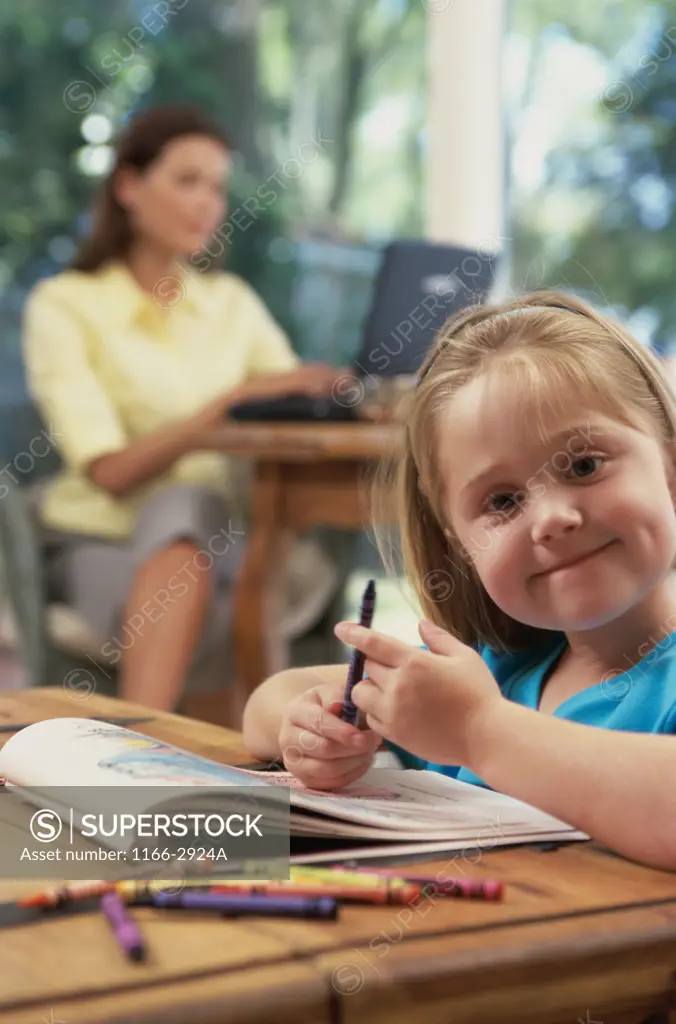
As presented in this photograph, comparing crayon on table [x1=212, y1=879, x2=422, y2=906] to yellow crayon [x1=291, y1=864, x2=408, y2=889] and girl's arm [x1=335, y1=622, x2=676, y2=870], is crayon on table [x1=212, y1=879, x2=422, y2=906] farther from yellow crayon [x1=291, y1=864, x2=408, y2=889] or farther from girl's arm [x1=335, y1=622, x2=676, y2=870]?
girl's arm [x1=335, y1=622, x2=676, y2=870]

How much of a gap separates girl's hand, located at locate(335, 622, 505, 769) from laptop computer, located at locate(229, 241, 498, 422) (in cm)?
181

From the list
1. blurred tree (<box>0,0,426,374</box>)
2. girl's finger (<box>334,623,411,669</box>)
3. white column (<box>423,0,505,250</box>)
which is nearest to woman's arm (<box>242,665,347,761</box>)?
girl's finger (<box>334,623,411,669</box>)

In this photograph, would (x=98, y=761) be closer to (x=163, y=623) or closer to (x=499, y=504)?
(x=499, y=504)

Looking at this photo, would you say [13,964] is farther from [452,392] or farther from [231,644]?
[231,644]

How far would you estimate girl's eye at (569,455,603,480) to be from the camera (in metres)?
0.93

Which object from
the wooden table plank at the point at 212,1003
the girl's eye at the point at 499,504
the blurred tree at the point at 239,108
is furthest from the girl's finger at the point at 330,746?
the blurred tree at the point at 239,108

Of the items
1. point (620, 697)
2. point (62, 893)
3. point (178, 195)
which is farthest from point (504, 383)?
point (178, 195)

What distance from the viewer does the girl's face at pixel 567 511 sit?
3.04 ft

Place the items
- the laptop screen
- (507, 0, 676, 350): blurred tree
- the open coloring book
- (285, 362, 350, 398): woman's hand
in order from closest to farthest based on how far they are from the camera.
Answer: the open coloring book < the laptop screen < (285, 362, 350, 398): woman's hand < (507, 0, 676, 350): blurred tree

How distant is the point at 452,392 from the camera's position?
104 centimetres

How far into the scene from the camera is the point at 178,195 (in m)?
3.15

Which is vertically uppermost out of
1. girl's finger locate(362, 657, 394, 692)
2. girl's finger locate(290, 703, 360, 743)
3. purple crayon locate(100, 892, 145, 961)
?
girl's finger locate(362, 657, 394, 692)

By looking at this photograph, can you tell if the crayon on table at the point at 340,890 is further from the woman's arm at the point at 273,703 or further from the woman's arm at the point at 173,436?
the woman's arm at the point at 173,436

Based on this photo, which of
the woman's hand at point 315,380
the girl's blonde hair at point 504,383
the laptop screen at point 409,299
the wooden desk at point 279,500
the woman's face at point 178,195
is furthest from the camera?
the woman's face at point 178,195
